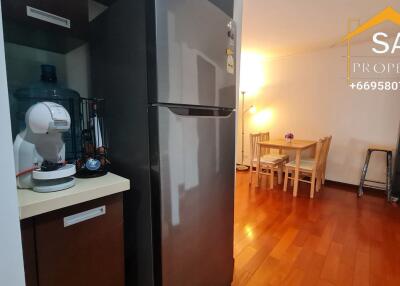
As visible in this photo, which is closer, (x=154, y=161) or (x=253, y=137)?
(x=154, y=161)

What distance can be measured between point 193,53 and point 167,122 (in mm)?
320

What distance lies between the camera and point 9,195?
0.49 m

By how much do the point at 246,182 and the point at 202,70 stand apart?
2907mm

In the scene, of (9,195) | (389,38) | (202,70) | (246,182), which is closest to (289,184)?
(246,182)

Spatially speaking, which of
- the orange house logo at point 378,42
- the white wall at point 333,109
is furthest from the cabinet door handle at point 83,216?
the white wall at point 333,109

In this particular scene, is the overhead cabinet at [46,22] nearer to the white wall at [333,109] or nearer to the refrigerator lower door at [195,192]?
the refrigerator lower door at [195,192]

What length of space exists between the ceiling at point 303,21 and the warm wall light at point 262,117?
120 centimetres

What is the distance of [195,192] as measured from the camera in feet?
3.10

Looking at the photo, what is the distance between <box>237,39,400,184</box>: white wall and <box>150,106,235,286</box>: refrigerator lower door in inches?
119

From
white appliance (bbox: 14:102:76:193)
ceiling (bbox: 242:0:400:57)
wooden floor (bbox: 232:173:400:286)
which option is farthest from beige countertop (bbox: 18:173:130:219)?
ceiling (bbox: 242:0:400:57)

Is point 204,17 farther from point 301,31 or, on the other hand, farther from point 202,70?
point 301,31

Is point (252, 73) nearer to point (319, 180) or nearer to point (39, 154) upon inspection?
point (319, 180)

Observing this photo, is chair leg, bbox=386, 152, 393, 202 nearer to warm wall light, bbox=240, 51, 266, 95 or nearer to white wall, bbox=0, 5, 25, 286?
warm wall light, bbox=240, 51, 266, 95

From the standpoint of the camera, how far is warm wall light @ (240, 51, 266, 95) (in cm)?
415
